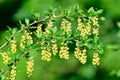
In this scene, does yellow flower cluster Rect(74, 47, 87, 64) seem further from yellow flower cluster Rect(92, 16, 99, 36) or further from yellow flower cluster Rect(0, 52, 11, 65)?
yellow flower cluster Rect(0, 52, 11, 65)

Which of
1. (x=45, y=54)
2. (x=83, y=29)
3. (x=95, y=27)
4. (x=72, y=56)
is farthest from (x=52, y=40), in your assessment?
(x=72, y=56)

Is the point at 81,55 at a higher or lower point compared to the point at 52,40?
lower

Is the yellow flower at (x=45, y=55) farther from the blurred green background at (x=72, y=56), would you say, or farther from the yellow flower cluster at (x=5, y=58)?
the blurred green background at (x=72, y=56)

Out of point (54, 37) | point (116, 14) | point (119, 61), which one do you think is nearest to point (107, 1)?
point (116, 14)

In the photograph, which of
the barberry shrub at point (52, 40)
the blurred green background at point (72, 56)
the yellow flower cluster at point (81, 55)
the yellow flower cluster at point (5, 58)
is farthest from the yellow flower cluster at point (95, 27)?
the blurred green background at point (72, 56)

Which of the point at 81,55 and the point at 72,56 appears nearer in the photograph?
the point at 81,55

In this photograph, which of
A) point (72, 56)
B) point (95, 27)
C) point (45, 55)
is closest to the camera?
point (45, 55)

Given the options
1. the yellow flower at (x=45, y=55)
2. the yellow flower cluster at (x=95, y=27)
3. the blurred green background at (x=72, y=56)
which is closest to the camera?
the yellow flower at (x=45, y=55)

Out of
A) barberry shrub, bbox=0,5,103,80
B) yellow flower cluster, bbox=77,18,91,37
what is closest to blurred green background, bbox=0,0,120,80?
barberry shrub, bbox=0,5,103,80

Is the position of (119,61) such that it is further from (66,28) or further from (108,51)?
(66,28)

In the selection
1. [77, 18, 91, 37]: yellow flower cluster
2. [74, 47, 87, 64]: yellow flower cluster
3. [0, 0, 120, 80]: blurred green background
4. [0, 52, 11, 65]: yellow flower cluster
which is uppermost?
[0, 0, 120, 80]: blurred green background

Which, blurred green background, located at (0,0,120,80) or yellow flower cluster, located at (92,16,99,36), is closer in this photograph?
yellow flower cluster, located at (92,16,99,36)

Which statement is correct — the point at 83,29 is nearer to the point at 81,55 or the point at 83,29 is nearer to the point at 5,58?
the point at 81,55

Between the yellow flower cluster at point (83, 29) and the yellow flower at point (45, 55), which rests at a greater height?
the yellow flower cluster at point (83, 29)
